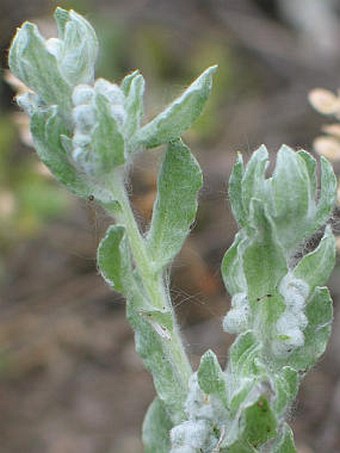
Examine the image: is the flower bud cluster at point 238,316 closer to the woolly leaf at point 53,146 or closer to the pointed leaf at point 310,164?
the pointed leaf at point 310,164

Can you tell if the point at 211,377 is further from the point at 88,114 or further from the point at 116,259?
the point at 88,114

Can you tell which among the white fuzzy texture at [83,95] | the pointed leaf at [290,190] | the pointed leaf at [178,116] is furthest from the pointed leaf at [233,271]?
the white fuzzy texture at [83,95]

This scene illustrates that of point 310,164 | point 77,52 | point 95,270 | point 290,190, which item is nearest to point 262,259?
point 290,190

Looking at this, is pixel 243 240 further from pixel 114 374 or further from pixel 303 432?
pixel 114 374

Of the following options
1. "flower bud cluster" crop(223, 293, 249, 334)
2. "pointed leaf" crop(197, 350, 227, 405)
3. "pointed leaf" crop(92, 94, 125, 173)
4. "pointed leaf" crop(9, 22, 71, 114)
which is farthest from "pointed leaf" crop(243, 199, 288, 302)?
"pointed leaf" crop(9, 22, 71, 114)

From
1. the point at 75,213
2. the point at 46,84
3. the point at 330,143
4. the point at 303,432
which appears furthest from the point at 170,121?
the point at 75,213

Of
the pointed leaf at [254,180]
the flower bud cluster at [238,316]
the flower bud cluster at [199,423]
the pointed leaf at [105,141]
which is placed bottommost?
the flower bud cluster at [199,423]
